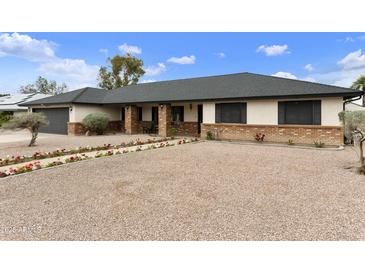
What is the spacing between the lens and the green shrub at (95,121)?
2066 centimetres

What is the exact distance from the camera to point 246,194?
5539 mm

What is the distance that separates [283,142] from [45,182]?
478 inches

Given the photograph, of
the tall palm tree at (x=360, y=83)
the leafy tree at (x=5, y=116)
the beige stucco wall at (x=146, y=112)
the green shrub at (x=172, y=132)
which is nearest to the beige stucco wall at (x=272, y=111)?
the green shrub at (x=172, y=132)

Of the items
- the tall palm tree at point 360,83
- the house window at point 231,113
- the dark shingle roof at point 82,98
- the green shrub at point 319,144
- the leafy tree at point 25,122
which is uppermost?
the tall palm tree at point 360,83

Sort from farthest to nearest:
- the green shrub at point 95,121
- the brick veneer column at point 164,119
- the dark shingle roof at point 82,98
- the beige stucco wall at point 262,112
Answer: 1. the dark shingle roof at point 82,98
2. the green shrub at point 95,121
3. the brick veneer column at point 164,119
4. the beige stucco wall at point 262,112

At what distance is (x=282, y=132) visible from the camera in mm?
14430

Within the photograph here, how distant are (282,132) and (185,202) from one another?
11.0 meters

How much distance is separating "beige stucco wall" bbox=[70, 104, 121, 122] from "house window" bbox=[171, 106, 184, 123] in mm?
6433

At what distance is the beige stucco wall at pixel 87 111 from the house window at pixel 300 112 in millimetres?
15761

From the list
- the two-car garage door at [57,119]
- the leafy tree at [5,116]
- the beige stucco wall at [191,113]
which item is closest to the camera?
the beige stucco wall at [191,113]

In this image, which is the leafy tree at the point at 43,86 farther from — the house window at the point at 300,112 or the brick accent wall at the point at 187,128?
the house window at the point at 300,112

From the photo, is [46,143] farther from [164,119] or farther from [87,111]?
[164,119]

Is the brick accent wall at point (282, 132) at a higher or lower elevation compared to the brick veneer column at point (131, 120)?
lower

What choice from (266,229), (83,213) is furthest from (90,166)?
(266,229)
